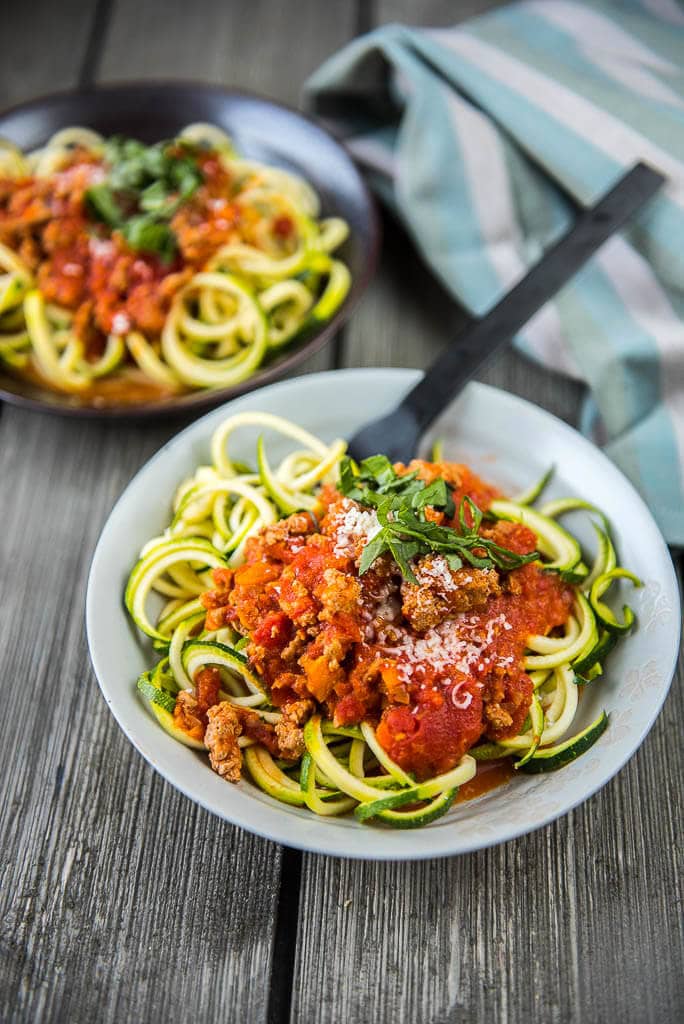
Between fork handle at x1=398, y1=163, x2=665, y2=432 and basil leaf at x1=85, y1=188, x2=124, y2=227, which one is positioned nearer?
fork handle at x1=398, y1=163, x2=665, y2=432

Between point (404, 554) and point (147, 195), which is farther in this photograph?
point (147, 195)

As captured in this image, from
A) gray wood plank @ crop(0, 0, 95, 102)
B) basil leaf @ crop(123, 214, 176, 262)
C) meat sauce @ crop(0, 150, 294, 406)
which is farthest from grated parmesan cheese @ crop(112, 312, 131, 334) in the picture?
gray wood plank @ crop(0, 0, 95, 102)

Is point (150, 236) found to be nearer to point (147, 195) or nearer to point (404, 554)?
point (147, 195)

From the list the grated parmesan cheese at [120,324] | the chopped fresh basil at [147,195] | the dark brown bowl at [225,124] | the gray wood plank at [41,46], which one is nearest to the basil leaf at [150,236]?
the chopped fresh basil at [147,195]

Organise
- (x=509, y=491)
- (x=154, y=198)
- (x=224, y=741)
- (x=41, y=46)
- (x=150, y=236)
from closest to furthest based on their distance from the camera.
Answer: (x=224, y=741), (x=509, y=491), (x=150, y=236), (x=154, y=198), (x=41, y=46)

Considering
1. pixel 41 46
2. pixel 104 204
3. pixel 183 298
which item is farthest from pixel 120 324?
pixel 41 46

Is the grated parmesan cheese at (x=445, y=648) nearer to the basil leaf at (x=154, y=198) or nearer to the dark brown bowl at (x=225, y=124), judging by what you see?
the dark brown bowl at (x=225, y=124)

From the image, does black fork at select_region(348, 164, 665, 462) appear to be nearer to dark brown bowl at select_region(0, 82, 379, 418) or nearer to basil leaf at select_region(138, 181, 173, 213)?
dark brown bowl at select_region(0, 82, 379, 418)

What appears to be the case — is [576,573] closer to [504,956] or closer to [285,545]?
[285,545]
